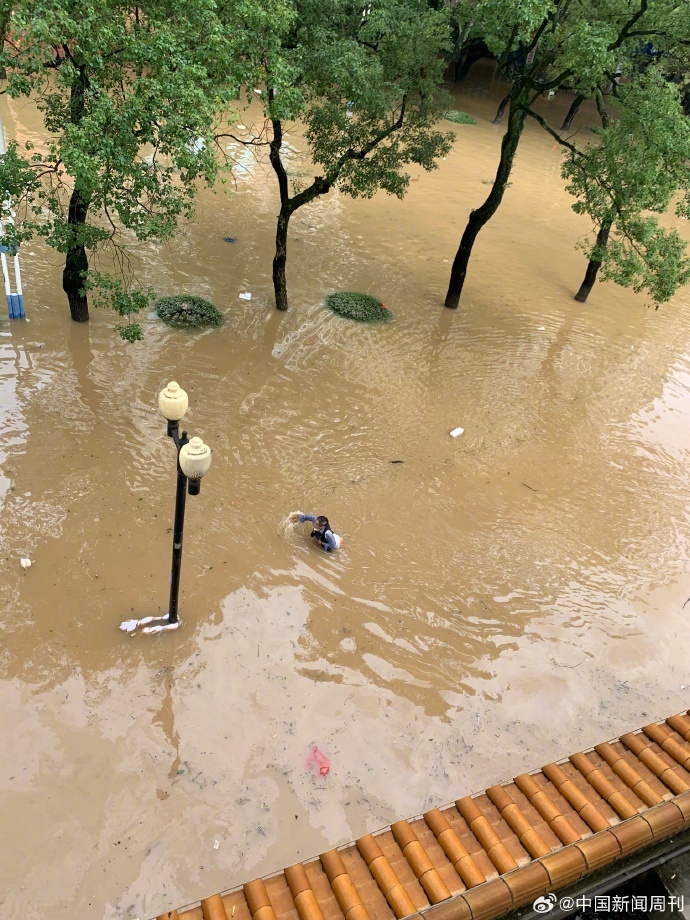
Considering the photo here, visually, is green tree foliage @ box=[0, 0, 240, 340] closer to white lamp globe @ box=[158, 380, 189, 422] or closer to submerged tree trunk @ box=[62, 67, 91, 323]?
submerged tree trunk @ box=[62, 67, 91, 323]

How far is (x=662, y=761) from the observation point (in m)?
4.53

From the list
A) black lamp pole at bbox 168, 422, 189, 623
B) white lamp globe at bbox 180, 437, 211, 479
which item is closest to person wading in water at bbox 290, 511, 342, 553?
black lamp pole at bbox 168, 422, 189, 623

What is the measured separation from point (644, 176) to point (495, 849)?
31.3 feet

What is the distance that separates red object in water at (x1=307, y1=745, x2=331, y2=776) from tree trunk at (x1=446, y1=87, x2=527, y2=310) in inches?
415

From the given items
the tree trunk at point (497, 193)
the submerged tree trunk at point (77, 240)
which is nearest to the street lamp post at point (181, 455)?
the submerged tree trunk at point (77, 240)

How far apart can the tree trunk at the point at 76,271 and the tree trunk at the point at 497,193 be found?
7.50 metres

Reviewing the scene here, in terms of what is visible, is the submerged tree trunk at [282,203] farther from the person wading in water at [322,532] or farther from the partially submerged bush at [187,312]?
the person wading in water at [322,532]

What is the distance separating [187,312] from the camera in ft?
38.6

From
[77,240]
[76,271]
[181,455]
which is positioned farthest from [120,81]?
[181,455]

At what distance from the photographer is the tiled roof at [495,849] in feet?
11.7

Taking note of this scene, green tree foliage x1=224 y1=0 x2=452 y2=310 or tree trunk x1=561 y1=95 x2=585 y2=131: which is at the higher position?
green tree foliage x1=224 y1=0 x2=452 y2=310

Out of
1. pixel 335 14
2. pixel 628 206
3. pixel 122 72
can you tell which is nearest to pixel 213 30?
pixel 122 72

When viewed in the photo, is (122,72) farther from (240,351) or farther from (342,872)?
(342,872)

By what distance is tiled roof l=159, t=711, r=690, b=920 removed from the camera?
141 inches
